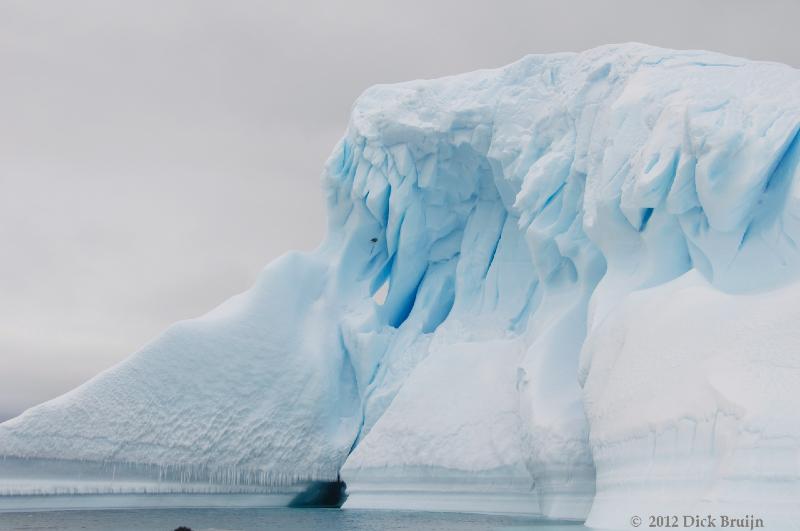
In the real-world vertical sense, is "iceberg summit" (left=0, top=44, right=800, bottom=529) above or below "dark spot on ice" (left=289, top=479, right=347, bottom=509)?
above

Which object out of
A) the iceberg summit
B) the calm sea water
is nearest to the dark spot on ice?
the iceberg summit

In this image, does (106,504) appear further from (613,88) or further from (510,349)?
(613,88)

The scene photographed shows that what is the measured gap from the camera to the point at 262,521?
40.1 feet

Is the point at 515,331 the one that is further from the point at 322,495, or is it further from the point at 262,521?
the point at 262,521

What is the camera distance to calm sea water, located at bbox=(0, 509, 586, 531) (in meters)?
10.7

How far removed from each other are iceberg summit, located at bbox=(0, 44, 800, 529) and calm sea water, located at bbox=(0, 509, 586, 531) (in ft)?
2.08

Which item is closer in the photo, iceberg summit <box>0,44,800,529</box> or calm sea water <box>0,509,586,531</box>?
iceberg summit <box>0,44,800,529</box>

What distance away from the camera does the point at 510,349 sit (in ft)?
48.0

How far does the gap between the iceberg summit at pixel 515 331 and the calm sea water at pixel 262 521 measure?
0.63 metres

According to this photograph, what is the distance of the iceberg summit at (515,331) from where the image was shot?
8844 mm

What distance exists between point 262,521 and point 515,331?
201 inches

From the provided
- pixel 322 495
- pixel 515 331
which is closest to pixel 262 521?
pixel 322 495

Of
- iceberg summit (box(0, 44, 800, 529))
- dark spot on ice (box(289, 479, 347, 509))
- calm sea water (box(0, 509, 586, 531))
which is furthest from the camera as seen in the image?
dark spot on ice (box(289, 479, 347, 509))

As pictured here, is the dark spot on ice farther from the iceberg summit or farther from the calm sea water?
the calm sea water
